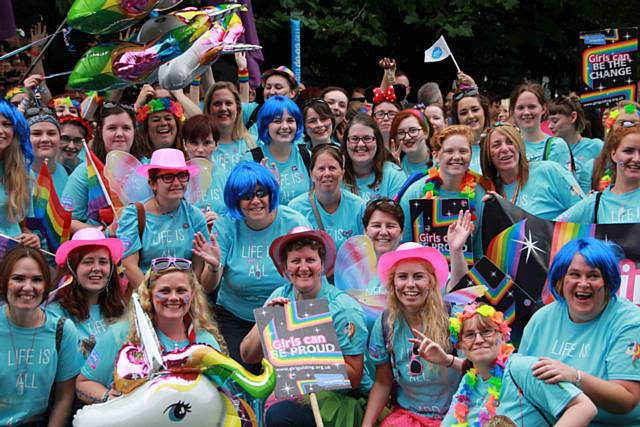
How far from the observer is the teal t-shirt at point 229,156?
A: 8.13 meters

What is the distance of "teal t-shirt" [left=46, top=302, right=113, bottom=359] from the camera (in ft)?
20.6

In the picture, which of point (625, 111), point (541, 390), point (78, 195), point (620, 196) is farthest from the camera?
point (625, 111)

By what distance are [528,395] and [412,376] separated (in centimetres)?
114

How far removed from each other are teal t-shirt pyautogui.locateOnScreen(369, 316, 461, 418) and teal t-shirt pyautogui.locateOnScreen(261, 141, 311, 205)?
206cm

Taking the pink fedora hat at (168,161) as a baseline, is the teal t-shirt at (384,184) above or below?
below

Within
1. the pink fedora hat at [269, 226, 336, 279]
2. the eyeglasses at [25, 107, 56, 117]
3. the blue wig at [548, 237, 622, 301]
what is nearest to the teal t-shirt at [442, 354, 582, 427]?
the blue wig at [548, 237, 622, 301]

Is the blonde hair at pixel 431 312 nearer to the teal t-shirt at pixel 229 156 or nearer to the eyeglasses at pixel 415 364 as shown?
the eyeglasses at pixel 415 364

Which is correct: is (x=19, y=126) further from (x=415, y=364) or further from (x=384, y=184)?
(x=415, y=364)

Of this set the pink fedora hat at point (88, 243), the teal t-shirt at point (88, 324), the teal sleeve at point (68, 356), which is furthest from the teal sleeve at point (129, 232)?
the teal sleeve at point (68, 356)

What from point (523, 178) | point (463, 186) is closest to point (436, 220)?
point (463, 186)

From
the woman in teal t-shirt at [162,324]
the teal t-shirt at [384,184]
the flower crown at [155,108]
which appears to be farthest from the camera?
the flower crown at [155,108]

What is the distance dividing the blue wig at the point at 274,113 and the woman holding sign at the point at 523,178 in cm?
159

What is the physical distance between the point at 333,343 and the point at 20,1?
7.93 m

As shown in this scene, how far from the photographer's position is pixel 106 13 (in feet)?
24.7
